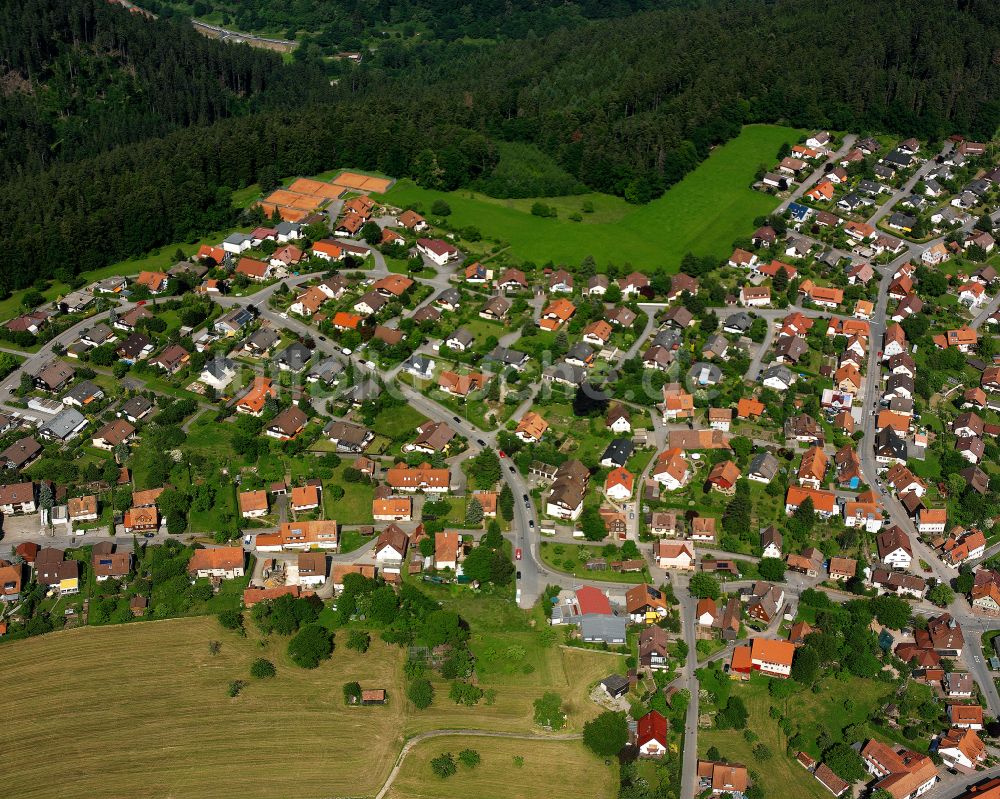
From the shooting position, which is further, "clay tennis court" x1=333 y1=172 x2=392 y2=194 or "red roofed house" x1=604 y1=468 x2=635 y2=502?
"clay tennis court" x1=333 y1=172 x2=392 y2=194

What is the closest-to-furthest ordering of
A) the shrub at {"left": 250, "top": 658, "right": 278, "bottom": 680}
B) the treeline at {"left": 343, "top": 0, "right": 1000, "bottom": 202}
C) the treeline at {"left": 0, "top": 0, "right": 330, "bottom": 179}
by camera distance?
the shrub at {"left": 250, "top": 658, "right": 278, "bottom": 680} → the treeline at {"left": 343, "top": 0, "right": 1000, "bottom": 202} → the treeline at {"left": 0, "top": 0, "right": 330, "bottom": 179}

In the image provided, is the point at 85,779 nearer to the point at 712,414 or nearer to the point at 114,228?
the point at 712,414

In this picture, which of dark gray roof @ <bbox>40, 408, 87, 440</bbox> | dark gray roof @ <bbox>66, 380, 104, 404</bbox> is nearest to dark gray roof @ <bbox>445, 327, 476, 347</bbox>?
dark gray roof @ <bbox>66, 380, 104, 404</bbox>

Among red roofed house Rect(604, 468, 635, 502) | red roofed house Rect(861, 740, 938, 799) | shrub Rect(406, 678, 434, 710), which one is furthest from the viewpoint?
red roofed house Rect(604, 468, 635, 502)

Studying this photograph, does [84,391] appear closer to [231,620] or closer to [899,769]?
[231,620]

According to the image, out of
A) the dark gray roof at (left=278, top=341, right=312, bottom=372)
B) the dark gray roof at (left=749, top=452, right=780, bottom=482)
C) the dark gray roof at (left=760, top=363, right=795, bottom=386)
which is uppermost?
the dark gray roof at (left=760, top=363, right=795, bottom=386)

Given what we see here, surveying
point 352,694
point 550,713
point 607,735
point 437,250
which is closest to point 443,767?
point 550,713

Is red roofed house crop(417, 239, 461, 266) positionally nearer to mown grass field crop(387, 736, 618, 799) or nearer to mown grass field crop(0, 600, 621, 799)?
mown grass field crop(0, 600, 621, 799)
